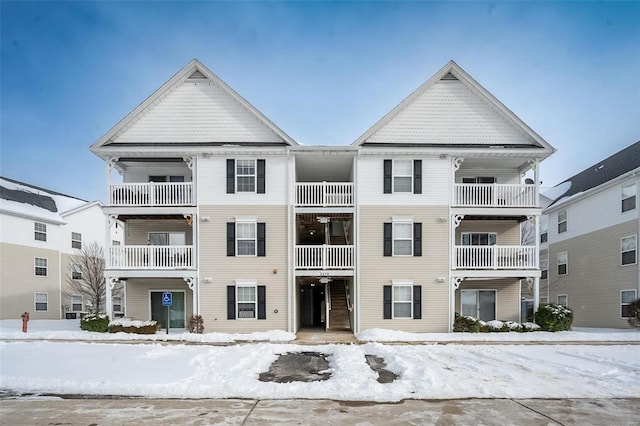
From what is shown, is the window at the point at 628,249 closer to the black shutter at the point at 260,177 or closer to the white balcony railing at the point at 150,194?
the black shutter at the point at 260,177

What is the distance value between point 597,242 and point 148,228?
2422 centimetres

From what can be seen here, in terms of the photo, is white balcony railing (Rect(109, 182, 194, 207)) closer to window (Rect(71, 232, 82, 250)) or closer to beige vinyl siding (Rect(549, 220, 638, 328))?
window (Rect(71, 232, 82, 250))

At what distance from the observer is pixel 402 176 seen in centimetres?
1870

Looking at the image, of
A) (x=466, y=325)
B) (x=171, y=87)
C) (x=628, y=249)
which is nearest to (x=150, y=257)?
(x=171, y=87)

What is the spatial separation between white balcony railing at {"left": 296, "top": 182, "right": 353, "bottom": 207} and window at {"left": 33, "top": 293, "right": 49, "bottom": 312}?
20280 mm

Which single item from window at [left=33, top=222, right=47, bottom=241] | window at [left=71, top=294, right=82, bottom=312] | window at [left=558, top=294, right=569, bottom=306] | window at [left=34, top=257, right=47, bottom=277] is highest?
window at [left=33, top=222, right=47, bottom=241]

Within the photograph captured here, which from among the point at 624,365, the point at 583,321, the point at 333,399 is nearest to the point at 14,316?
the point at 333,399

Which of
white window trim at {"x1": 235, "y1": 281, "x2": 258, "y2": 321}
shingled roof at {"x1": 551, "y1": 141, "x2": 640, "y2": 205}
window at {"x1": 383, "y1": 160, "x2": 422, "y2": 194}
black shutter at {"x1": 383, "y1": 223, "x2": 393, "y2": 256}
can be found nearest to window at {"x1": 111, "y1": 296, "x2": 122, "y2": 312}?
white window trim at {"x1": 235, "y1": 281, "x2": 258, "y2": 321}

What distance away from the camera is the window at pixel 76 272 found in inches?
1174

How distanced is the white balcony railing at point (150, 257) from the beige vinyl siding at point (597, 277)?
21.6 metres

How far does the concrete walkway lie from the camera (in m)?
7.04

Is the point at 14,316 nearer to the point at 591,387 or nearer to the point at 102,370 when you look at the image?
the point at 102,370

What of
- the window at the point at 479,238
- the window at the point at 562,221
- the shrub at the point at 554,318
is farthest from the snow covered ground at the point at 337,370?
the window at the point at 562,221

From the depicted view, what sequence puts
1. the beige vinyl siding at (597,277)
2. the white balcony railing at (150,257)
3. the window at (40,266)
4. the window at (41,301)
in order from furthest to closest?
the window at (40,266) < the window at (41,301) < the beige vinyl siding at (597,277) < the white balcony railing at (150,257)
